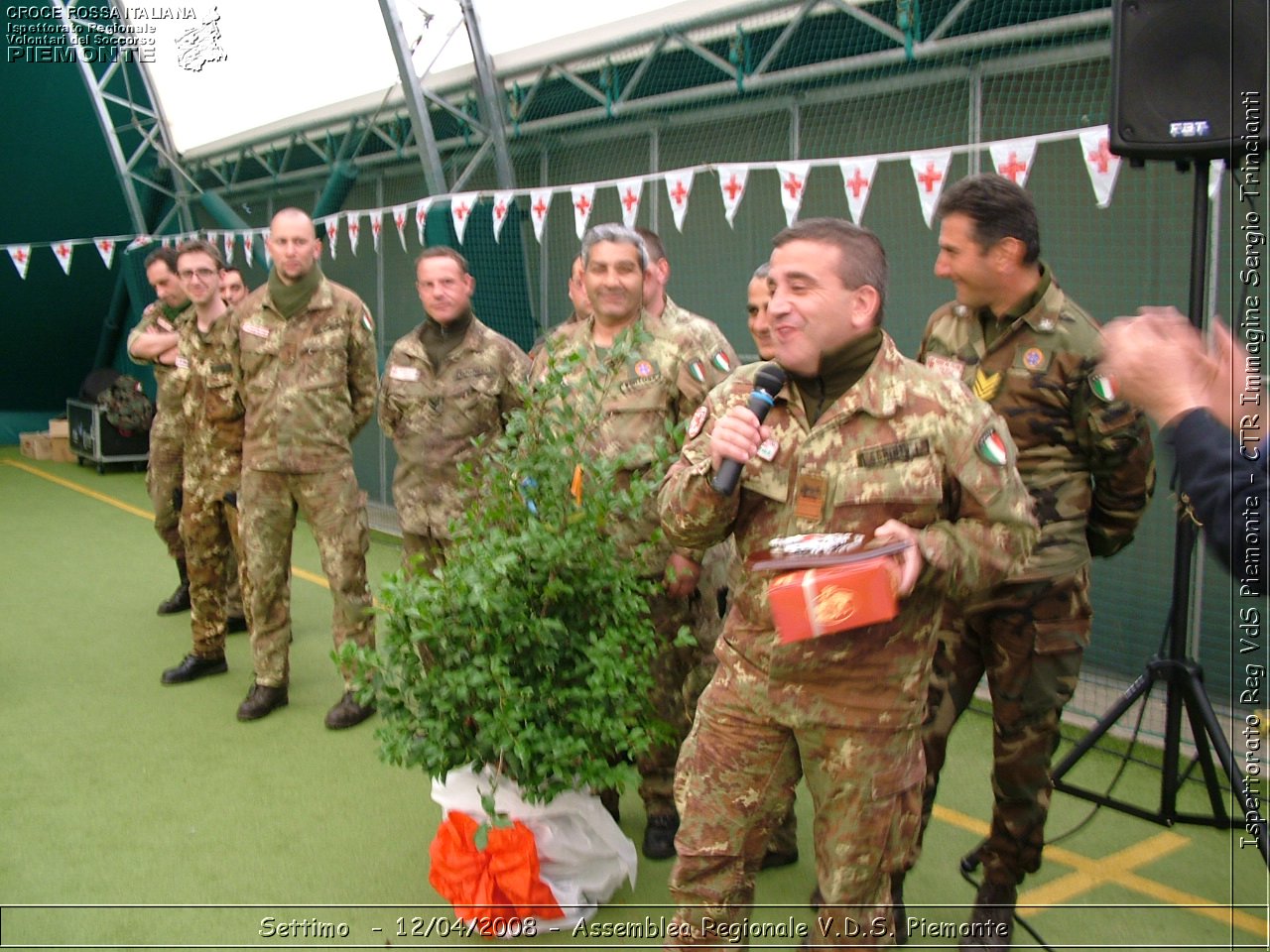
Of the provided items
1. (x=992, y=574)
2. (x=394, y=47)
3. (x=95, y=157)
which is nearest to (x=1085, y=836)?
(x=992, y=574)

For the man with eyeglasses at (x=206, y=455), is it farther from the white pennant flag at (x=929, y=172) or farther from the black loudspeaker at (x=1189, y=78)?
the black loudspeaker at (x=1189, y=78)

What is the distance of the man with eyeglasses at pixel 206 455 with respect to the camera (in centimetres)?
549

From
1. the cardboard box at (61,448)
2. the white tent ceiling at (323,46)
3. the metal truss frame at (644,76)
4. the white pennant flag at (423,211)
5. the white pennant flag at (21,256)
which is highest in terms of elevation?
the white tent ceiling at (323,46)

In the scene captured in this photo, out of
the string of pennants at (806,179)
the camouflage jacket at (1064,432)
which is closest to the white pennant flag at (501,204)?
the string of pennants at (806,179)

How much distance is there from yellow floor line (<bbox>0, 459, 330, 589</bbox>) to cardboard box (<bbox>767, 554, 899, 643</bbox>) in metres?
5.94

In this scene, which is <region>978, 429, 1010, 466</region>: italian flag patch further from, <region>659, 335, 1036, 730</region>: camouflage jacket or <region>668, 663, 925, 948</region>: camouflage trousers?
<region>668, 663, 925, 948</region>: camouflage trousers

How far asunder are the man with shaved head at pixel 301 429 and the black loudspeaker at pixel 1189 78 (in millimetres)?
3127

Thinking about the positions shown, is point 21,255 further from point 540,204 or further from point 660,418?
point 660,418

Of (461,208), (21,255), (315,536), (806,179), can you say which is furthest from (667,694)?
(21,255)

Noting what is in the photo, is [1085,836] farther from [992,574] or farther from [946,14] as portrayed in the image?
[946,14]

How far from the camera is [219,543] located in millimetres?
5621

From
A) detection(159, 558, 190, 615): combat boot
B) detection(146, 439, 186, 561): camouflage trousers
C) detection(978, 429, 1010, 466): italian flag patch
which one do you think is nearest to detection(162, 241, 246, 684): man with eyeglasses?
detection(146, 439, 186, 561): camouflage trousers

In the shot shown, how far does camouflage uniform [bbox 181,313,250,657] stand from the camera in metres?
5.49

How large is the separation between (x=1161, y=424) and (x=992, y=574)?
0.53 metres
